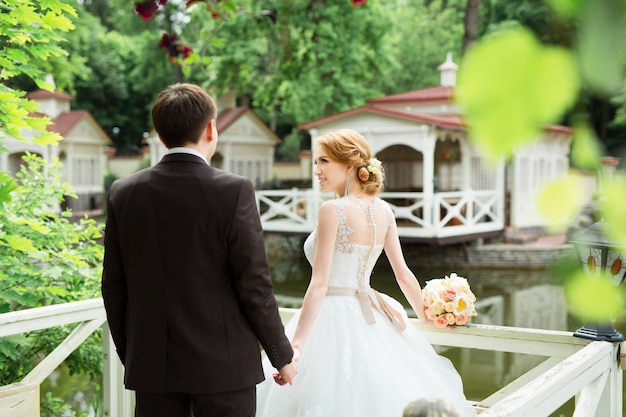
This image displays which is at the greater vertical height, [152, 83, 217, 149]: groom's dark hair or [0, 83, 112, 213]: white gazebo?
[0, 83, 112, 213]: white gazebo

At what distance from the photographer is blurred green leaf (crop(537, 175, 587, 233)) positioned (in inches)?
19.5

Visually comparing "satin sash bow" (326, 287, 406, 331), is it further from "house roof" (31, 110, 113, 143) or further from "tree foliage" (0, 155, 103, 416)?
"house roof" (31, 110, 113, 143)

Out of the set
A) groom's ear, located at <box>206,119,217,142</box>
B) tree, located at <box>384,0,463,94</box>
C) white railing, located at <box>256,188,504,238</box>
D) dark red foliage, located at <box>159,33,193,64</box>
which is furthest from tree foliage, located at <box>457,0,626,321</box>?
tree, located at <box>384,0,463,94</box>

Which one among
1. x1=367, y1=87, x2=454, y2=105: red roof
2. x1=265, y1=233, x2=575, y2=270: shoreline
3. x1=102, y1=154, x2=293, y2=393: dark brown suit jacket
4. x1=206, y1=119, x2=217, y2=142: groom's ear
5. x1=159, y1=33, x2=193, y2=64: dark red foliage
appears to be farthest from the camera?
x1=367, y1=87, x2=454, y2=105: red roof

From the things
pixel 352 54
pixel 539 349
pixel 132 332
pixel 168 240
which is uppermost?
pixel 352 54

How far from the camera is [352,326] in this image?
3357mm

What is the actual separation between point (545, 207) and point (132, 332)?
207 cm

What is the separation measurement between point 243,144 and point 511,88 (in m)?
26.8

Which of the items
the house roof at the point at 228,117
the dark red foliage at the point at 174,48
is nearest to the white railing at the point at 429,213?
the house roof at the point at 228,117

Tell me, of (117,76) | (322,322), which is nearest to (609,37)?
(322,322)

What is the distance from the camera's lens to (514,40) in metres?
0.45

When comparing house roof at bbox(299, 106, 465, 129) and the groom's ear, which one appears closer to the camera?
the groom's ear

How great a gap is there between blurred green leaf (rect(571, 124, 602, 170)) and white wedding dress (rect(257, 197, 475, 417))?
2.67m

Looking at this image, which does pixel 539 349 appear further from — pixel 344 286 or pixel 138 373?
pixel 138 373
